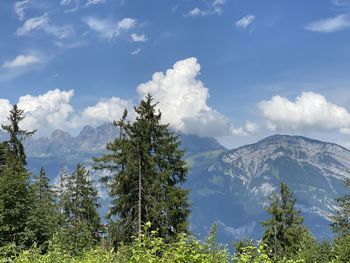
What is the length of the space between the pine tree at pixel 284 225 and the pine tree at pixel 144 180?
17529 millimetres

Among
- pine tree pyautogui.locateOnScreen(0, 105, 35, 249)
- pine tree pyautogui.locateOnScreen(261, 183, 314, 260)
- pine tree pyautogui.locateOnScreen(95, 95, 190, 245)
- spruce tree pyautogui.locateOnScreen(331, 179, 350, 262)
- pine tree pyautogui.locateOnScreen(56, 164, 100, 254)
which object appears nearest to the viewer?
pine tree pyautogui.locateOnScreen(0, 105, 35, 249)

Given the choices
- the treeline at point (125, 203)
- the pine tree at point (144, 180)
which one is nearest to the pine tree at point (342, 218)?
the treeline at point (125, 203)

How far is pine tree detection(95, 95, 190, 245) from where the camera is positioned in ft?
111

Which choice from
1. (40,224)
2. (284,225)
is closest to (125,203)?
(40,224)

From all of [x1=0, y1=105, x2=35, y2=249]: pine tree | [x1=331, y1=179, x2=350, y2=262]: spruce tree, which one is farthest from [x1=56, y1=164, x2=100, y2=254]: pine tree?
[x1=0, y1=105, x2=35, y2=249]: pine tree

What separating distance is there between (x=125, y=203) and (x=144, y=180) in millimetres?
2300

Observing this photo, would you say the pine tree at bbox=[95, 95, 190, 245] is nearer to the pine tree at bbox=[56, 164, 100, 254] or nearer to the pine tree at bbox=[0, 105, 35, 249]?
the pine tree at bbox=[0, 105, 35, 249]

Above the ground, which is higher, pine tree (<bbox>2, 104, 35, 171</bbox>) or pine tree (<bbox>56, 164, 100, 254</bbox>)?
pine tree (<bbox>2, 104, 35, 171</bbox>)

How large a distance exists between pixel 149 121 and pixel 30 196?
54.3 ft

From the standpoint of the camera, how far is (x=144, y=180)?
112 feet

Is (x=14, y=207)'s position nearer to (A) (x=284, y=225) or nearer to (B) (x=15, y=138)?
(B) (x=15, y=138)

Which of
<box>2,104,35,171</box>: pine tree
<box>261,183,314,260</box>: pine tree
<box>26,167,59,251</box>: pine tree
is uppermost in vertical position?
<box>2,104,35,171</box>: pine tree

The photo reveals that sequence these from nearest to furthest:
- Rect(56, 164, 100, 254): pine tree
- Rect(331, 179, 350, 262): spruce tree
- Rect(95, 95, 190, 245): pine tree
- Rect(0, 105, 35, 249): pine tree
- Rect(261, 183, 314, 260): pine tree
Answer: Rect(0, 105, 35, 249): pine tree
Rect(95, 95, 190, 245): pine tree
Rect(331, 179, 350, 262): spruce tree
Rect(261, 183, 314, 260): pine tree
Rect(56, 164, 100, 254): pine tree

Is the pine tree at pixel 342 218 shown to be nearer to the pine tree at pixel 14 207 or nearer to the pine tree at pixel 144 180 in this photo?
the pine tree at pixel 144 180
